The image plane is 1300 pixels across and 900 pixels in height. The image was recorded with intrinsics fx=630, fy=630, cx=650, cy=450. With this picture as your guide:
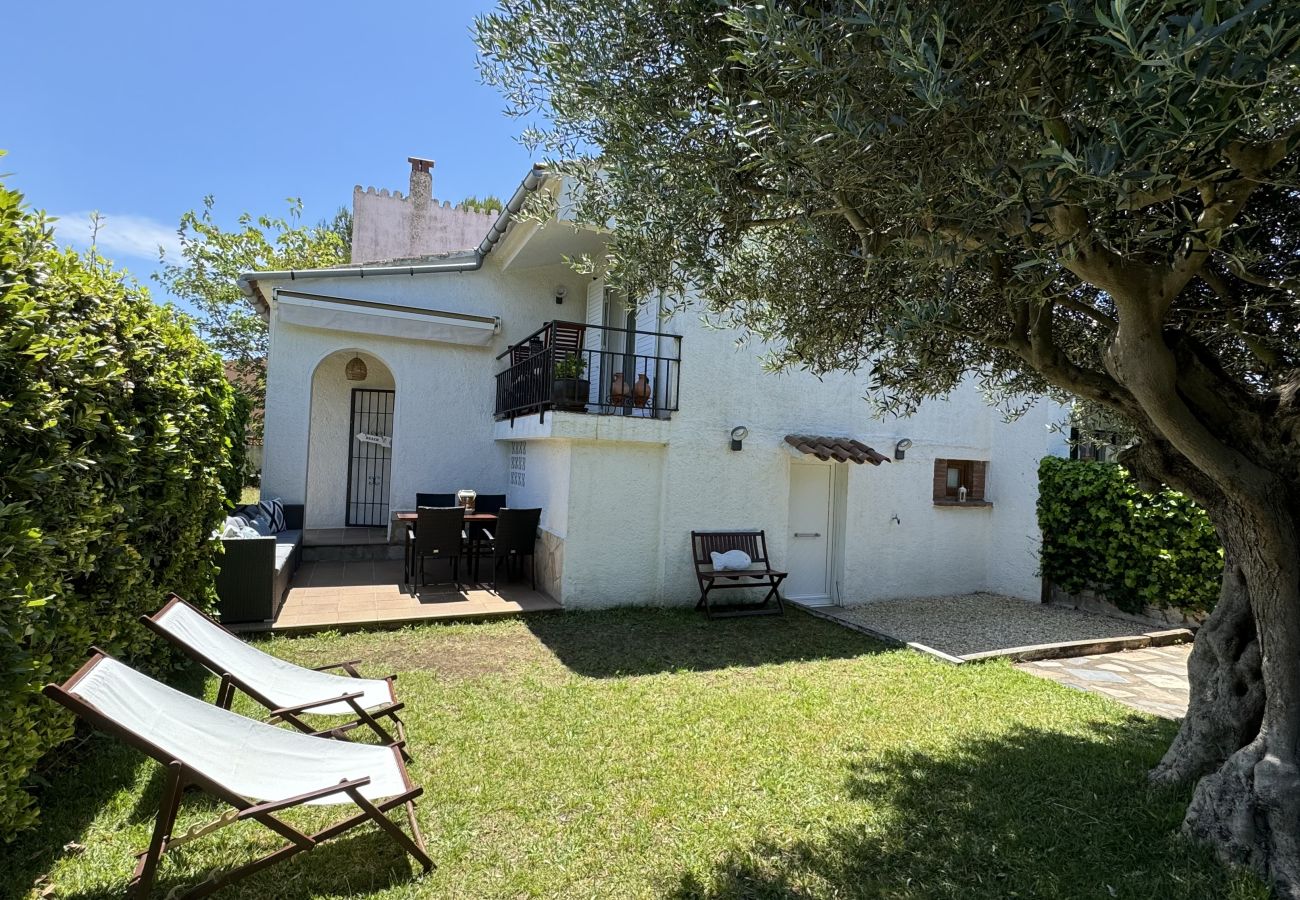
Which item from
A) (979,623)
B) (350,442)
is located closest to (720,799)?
(979,623)

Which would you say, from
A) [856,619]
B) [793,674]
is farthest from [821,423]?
[793,674]

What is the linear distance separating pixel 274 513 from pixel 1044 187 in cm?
1227

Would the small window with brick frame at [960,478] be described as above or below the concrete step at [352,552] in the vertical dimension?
above

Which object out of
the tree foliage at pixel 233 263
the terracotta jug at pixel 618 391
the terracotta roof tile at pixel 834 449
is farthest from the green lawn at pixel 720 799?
the tree foliage at pixel 233 263

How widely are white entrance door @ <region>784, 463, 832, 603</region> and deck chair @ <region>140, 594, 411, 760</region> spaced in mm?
7913

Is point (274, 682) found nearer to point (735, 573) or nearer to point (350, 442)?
point (735, 573)

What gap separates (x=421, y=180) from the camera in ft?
65.6

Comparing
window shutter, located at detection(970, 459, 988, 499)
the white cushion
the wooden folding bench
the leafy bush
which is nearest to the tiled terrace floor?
the leafy bush

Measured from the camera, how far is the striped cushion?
11.2m

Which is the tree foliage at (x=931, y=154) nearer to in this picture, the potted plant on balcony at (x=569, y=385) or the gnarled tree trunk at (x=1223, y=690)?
the gnarled tree trunk at (x=1223, y=690)

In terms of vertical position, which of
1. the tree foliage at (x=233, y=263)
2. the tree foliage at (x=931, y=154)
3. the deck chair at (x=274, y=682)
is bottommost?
the deck chair at (x=274, y=682)

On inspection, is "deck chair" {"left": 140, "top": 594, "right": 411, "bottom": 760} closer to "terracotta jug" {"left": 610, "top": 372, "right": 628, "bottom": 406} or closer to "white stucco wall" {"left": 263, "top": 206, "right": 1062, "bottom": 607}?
"white stucco wall" {"left": 263, "top": 206, "right": 1062, "bottom": 607}

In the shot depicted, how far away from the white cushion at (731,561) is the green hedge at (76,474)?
6.77 metres

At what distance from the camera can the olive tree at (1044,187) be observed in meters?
2.70
